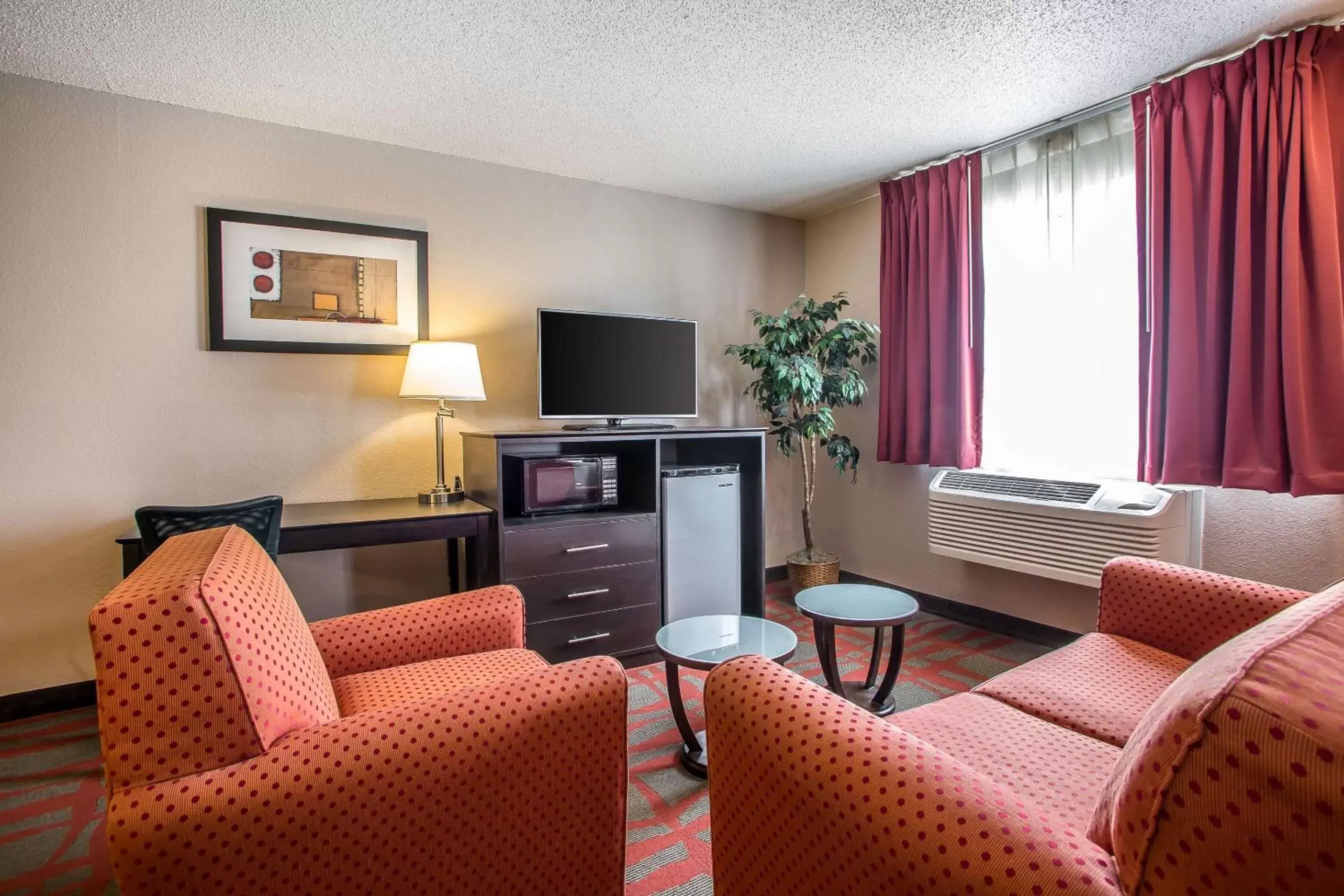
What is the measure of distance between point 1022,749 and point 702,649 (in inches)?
35.4

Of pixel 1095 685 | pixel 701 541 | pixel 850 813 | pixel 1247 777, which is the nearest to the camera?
pixel 1247 777

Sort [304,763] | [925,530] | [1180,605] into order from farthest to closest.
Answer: [925,530] < [1180,605] < [304,763]

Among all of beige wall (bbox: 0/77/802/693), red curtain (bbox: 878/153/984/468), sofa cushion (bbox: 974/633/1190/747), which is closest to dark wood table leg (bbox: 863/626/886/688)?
sofa cushion (bbox: 974/633/1190/747)

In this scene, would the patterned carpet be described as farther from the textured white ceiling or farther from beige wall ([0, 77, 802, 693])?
the textured white ceiling

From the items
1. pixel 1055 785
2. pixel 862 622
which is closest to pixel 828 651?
pixel 862 622

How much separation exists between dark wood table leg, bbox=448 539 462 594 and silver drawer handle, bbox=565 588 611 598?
1.78ft

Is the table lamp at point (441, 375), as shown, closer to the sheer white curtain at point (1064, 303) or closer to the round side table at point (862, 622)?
the round side table at point (862, 622)

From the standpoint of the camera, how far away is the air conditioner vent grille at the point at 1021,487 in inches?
105

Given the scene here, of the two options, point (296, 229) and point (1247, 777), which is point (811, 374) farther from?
point (1247, 777)

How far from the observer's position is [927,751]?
0.88m

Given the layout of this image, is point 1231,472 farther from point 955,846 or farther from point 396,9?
point 396,9

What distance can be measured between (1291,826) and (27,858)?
240 centimetres

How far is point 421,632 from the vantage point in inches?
67.4

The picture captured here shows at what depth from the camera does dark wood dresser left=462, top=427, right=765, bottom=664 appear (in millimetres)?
2625
